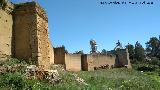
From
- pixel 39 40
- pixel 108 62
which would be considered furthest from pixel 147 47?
pixel 39 40

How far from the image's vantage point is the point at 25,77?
525 inches

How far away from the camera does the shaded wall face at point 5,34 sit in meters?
16.4

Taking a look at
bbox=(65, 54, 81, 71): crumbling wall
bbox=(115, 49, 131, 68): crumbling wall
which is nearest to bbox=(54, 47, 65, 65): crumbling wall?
bbox=(65, 54, 81, 71): crumbling wall

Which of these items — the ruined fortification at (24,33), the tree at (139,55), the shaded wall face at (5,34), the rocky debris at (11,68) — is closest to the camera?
the rocky debris at (11,68)

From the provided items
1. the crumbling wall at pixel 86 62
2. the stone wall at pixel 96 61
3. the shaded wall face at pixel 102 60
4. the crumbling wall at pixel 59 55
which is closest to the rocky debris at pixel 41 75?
the crumbling wall at pixel 59 55

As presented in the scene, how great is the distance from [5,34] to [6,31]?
0.20 metres

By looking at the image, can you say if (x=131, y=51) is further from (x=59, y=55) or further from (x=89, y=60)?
(x=59, y=55)

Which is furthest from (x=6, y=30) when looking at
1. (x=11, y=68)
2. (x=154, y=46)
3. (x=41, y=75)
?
(x=154, y=46)

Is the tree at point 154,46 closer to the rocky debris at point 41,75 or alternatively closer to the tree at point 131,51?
the tree at point 131,51

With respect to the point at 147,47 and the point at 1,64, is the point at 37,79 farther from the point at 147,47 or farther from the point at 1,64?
the point at 147,47

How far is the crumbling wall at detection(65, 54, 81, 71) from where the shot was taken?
3556cm

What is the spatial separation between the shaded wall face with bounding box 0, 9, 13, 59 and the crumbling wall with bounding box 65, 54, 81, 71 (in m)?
18.2

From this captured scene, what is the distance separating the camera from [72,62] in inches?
1460

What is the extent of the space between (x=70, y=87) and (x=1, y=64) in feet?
10.6
